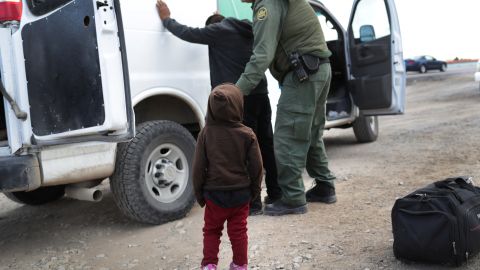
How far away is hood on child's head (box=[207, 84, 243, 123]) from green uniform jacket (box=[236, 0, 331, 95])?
0.87m

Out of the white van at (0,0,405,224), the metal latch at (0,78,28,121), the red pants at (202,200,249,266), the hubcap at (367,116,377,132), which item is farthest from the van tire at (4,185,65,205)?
the hubcap at (367,116,377,132)

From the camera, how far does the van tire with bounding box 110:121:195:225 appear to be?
3.68 metres

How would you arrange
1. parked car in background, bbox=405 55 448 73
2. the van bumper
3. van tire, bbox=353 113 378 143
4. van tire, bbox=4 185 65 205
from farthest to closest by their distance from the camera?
parked car in background, bbox=405 55 448 73 → van tire, bbox=353 113 378 143 → van tire, bbox=4 185 65 205 → the van bumper

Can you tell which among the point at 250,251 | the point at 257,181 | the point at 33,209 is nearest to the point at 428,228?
Answer: the point at 257,181

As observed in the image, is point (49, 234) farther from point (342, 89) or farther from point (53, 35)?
point (342, 89)

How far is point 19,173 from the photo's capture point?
3.06 meters

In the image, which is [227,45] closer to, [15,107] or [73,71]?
[73,71]

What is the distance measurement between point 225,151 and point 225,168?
0.30 feet

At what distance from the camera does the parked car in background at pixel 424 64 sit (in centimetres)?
3584

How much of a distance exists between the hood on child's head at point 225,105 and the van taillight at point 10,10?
1378 mm

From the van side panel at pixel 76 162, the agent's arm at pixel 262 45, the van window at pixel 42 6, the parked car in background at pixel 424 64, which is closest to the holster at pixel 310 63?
the agent's arm at pixel 262 45

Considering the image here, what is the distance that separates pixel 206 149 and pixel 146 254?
1.13 metres

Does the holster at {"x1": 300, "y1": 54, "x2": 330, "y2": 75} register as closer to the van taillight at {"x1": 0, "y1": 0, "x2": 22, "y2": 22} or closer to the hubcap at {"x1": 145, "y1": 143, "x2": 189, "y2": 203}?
the hubcap at {"x1": 145, "y1": 143, "x2": 189, "y2": 203}

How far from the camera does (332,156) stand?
6867mm
